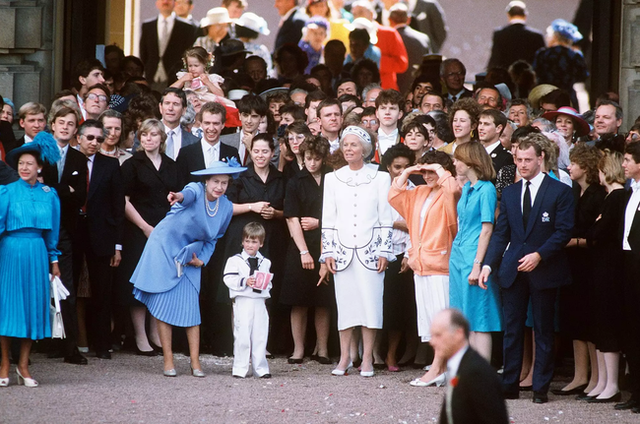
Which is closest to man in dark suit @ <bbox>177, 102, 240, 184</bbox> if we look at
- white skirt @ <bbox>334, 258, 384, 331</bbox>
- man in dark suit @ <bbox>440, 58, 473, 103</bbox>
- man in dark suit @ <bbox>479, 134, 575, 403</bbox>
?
white skirt @ <bbox>334, 258, 384, 331</bbox>

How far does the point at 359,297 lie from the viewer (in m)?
8.59

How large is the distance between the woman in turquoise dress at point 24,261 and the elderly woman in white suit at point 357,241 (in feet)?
7.42

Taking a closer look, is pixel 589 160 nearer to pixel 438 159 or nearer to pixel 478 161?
pixel 478 161

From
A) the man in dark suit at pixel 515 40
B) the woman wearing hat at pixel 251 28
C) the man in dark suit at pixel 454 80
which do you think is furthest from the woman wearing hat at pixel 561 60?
the woman wearing hat at pixel 251 28

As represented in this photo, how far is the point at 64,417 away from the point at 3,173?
7.68 ft

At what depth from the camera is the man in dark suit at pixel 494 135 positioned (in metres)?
8.84

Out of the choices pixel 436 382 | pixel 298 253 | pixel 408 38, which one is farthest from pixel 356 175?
pixel 408 38

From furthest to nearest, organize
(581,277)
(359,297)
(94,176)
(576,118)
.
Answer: (576,118) → (94,176) → (359,297) → (581,277)

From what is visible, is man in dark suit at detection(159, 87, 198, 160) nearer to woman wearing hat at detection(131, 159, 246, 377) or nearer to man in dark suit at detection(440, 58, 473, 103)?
woman wearing hat at detection(131, 159, 246, 377)

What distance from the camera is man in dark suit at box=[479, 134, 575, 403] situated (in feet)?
25.0

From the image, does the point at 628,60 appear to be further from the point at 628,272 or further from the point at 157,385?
the point at 157,385

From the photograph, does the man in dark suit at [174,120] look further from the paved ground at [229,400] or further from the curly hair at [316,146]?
the paved ground at [229,400]

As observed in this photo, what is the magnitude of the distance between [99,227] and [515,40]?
8.04m

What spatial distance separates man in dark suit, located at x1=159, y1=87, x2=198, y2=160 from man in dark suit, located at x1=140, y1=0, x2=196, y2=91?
491 centimetres
